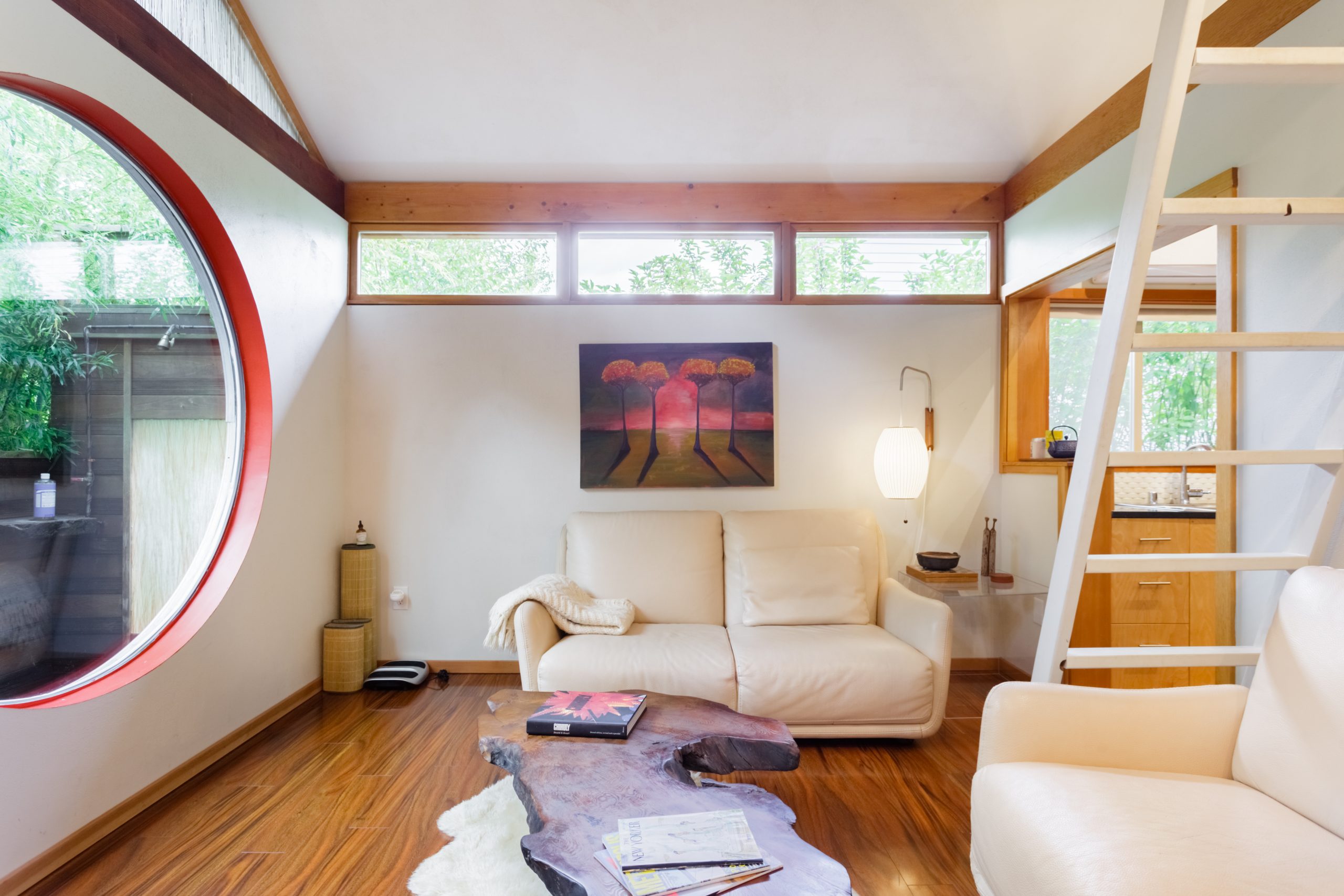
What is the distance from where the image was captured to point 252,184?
2848 millimetres

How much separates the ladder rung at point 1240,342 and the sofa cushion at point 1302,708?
477mm

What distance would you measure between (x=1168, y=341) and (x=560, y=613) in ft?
7.46

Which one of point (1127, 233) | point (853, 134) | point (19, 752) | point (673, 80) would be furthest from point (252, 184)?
point (1127, 233)

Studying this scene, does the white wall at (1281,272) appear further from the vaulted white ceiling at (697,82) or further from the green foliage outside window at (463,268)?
the green foliage outside window at (463,268)

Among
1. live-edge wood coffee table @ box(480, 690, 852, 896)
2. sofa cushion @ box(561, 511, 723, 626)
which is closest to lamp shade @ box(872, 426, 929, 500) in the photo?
sofa cushion @ box(561, 511, 723, 626)

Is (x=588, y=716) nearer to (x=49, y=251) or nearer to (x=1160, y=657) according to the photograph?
(x=1160, y=657)

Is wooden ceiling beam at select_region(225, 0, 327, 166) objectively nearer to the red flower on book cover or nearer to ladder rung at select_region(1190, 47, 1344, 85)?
the red flower on book cover

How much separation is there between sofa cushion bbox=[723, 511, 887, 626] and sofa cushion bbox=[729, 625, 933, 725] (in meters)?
0.56

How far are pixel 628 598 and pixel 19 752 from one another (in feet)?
6.75

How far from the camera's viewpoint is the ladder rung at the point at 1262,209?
1.35 m

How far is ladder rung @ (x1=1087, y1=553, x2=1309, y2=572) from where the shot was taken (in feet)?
5.04

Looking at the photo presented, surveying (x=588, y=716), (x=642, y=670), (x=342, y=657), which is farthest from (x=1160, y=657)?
(x=342, y=657)

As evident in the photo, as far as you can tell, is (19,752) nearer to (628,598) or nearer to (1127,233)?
(628,598)

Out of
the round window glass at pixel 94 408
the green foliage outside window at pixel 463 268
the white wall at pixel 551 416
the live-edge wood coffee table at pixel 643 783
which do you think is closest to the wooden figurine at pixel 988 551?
the white wall at pixel 551 416
